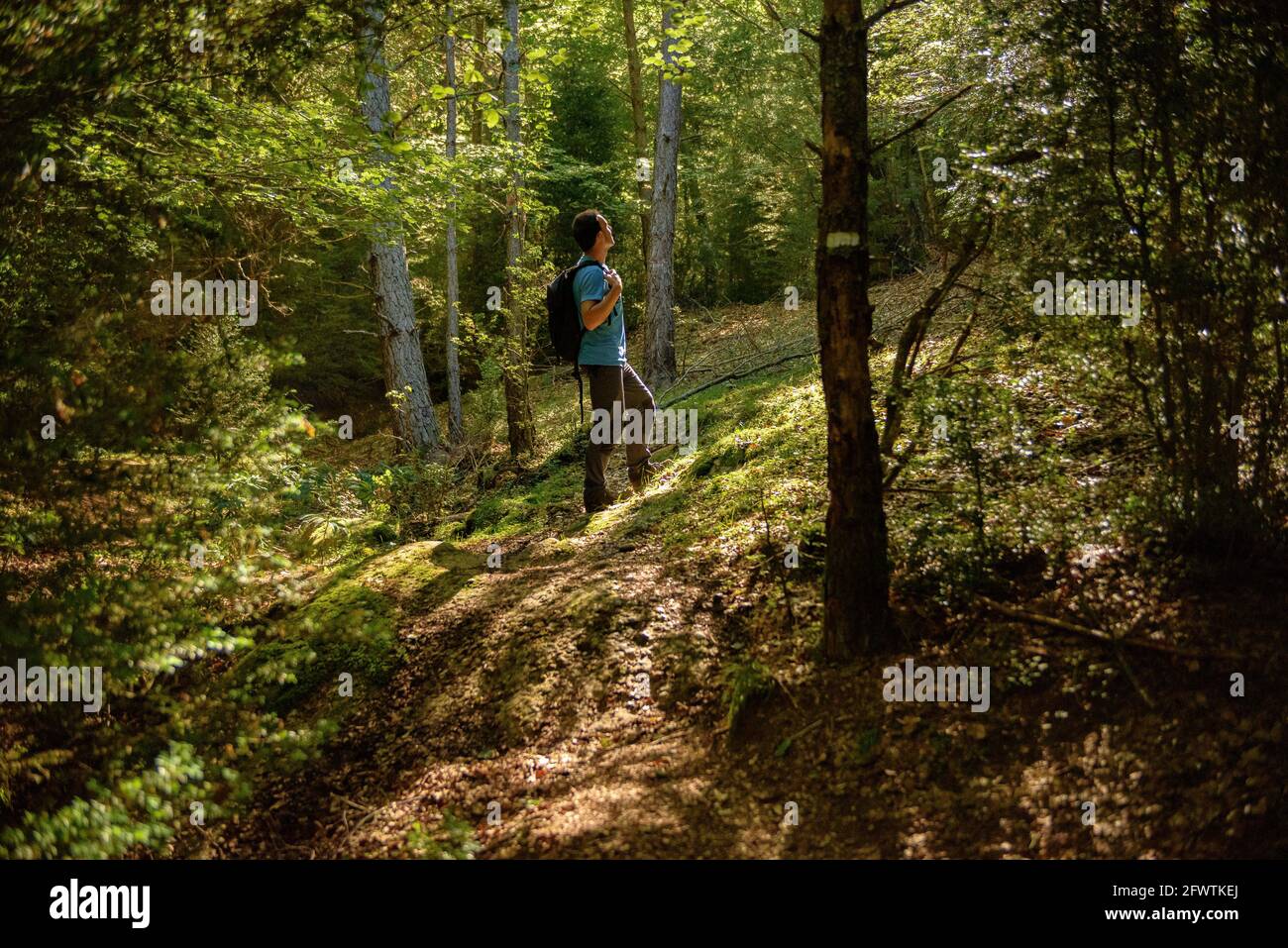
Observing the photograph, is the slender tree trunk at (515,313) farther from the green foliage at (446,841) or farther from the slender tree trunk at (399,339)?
the green foliage at (446,841)

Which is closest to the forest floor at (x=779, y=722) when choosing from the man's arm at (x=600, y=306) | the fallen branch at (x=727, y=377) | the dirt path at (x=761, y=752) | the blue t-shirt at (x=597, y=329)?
the dirt path at (x=761, y=752)

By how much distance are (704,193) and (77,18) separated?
18804 mm

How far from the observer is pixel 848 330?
374 centimetres

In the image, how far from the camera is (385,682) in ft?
16.5

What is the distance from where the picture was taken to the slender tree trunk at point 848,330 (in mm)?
3678

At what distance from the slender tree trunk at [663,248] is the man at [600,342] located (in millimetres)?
5667

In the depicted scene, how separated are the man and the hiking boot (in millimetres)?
426

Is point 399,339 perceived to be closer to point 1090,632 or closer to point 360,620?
point 360,620

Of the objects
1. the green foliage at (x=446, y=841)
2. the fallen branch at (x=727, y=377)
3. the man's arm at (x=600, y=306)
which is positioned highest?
the man's arm at (x=600, y=306)

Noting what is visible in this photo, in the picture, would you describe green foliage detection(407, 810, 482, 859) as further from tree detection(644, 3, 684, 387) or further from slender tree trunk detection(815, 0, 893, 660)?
tree detection(644, 3, 684, 387)

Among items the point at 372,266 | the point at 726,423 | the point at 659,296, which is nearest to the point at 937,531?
the point at 726,423

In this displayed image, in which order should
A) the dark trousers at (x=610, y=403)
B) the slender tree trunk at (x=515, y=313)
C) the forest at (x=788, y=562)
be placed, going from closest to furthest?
the forest at (x=788, y=562) < the dark trousers at (x=610, y=403) < the slender tree trunk at (x=515, y=313)

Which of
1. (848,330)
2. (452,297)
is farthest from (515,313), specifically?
(848,330)
